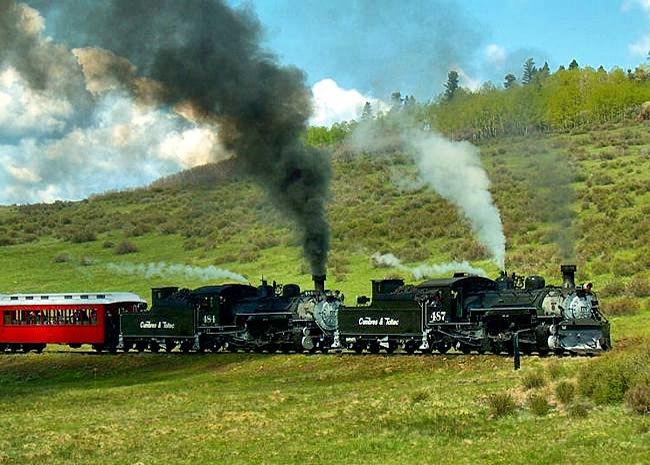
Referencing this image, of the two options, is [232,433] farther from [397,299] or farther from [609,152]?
[609,152]

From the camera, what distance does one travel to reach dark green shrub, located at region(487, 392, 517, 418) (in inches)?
798

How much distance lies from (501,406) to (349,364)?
1337 centimetres

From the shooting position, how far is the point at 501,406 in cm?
2039

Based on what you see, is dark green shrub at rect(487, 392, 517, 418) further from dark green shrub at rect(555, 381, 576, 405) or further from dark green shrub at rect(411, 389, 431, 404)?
dark green shrub at rect(411, 389, 431, 404)

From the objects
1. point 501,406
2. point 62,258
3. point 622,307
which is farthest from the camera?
point 62,258

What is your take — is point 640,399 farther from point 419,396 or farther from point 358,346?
point 358,346

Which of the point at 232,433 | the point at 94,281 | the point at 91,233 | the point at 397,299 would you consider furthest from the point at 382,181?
the point at 232,433

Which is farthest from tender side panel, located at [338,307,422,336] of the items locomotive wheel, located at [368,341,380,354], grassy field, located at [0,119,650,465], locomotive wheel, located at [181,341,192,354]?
locomotive wheel, located at [181,341,192,354]

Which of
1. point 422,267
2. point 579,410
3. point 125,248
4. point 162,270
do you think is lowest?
point 579,410

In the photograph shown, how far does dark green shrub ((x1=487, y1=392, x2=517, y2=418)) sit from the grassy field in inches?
5.2

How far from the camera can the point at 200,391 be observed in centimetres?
2950

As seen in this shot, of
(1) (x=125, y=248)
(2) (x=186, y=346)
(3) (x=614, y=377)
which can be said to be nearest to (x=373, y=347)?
(2) (x=186, y=346)

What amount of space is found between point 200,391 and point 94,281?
40.8 m

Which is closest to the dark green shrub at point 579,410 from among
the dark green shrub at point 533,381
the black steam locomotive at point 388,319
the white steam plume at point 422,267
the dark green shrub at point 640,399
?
the dark green shrub at point 640,399
